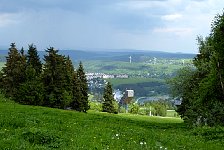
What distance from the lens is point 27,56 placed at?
261 feet

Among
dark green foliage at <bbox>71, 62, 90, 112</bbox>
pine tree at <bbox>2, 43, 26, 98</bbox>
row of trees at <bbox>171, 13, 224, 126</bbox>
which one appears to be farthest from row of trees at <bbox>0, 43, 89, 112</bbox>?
row of trees at <bbox>171, 13, 224, 126</bbox>

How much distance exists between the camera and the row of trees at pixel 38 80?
69375 millimetres

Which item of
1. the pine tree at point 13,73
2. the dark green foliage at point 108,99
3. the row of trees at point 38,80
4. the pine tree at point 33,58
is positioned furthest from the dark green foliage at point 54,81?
the dark green foliage at point 108,99

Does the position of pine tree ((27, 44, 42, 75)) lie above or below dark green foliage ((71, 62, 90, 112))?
above

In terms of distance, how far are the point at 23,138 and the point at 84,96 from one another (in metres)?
74.1

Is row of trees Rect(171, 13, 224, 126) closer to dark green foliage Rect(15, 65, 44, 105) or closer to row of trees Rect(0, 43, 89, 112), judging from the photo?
row of trees Rect(0, 43, 89, 112)

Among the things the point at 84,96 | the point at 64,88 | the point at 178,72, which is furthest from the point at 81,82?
the point at 178,72

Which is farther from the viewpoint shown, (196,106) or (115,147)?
(196,106)

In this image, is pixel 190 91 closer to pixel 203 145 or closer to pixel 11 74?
pixel 11 74

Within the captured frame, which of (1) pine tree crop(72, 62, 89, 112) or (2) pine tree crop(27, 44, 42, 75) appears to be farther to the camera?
(1) pine tree crop(72, 62, 89, 112)

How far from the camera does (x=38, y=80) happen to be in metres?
70.4

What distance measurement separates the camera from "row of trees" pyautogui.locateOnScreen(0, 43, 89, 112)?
6938 centimetres

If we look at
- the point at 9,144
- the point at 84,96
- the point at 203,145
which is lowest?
the point at 84,96

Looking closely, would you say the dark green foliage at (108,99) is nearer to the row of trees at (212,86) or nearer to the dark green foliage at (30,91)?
the dark green foliage at (30,91)
